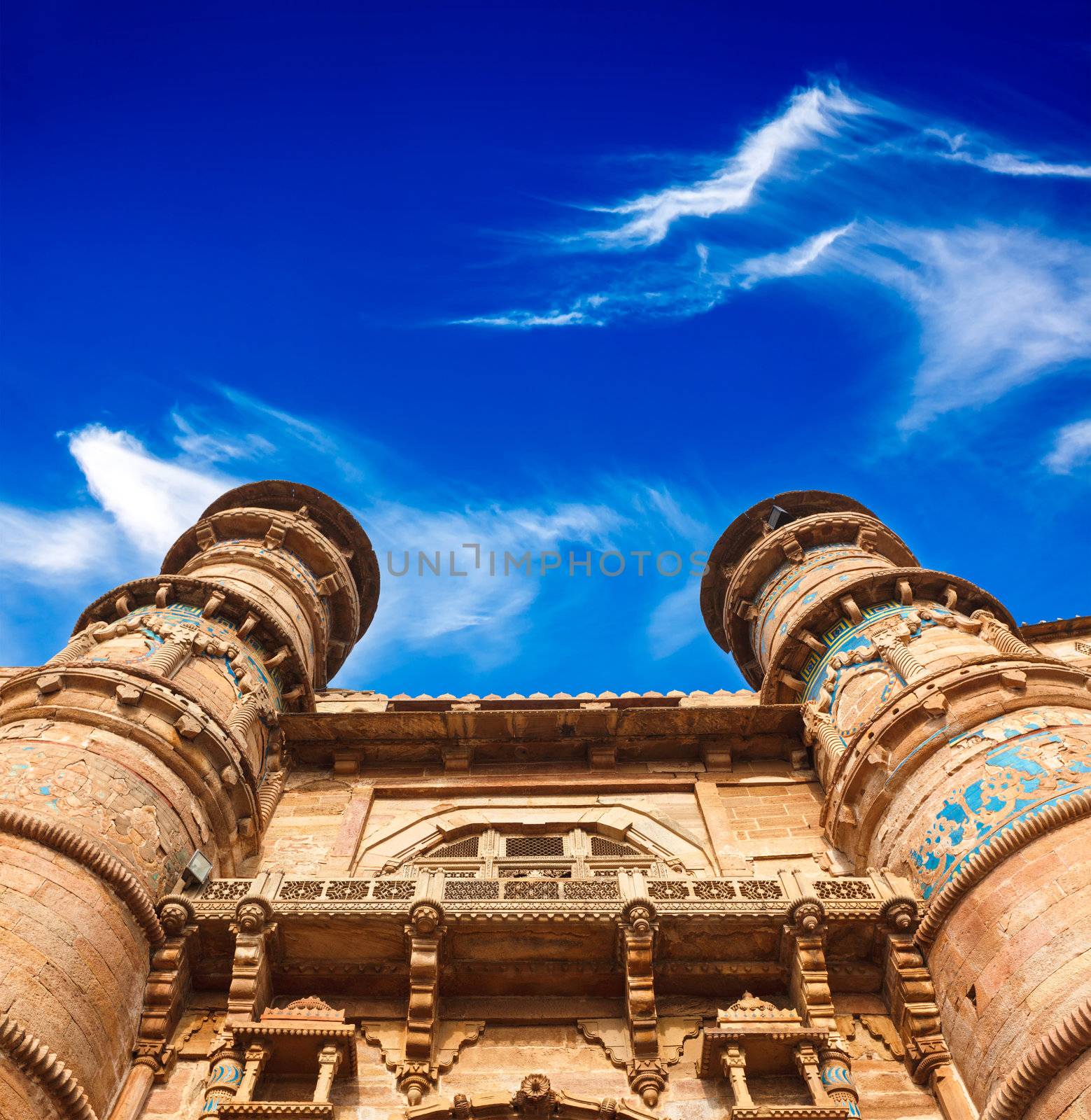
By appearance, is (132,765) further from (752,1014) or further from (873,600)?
(873,600)

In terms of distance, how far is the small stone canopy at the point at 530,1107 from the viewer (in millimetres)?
7840

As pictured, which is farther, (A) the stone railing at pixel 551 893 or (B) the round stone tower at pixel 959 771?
(A) the stone railing at pixel 551 893

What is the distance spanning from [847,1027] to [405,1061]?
369 centimetres

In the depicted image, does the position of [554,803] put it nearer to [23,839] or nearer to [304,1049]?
[304,1049]

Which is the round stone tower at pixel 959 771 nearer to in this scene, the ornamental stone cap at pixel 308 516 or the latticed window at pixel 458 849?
the latticed window at pixel 458 849

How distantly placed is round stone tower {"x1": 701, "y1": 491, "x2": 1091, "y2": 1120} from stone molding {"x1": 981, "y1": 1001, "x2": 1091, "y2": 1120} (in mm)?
12

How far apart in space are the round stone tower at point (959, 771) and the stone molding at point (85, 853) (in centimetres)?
663

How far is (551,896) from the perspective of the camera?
948 cm

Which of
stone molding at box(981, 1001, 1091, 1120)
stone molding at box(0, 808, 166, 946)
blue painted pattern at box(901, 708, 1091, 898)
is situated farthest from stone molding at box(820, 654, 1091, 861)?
stone molding at box(0, 808, 166, 946)

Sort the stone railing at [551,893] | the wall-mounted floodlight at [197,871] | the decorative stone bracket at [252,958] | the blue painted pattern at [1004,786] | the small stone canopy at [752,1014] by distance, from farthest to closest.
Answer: the wall-mounted floodlight at [197,871]
the stone railing at [551,893]
the blue painted pattern at [1004,786]
the decorative stone bracket at [252,958]
the small stone canopy at [752,1014]

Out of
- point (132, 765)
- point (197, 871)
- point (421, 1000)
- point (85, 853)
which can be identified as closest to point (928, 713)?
point (421, 1000)

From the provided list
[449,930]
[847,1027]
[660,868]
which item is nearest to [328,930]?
[449,930]

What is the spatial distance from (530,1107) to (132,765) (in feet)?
15.4

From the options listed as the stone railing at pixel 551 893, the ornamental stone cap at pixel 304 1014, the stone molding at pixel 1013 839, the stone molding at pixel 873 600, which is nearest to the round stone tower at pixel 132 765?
the stone railing at pixel 551 893
